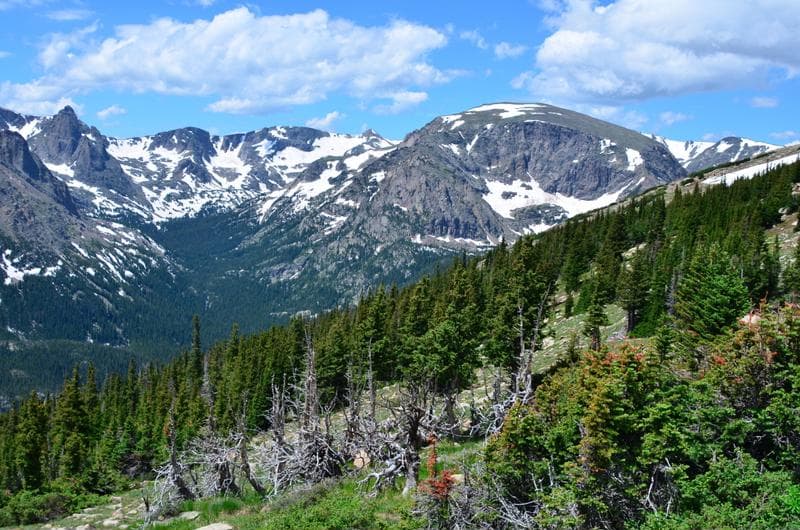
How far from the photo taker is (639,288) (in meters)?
66.6

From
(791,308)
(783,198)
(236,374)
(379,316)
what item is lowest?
(236,374)

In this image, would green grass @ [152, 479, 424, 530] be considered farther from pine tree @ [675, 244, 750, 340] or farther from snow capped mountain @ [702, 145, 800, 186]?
snow capped mountain @ [702, 145, 800, 186]

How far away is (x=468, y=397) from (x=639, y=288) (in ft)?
80.4

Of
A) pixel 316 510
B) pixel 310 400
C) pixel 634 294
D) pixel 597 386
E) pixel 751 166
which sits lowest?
pixel 316 510

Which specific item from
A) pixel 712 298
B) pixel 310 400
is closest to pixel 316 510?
pixel 310 400

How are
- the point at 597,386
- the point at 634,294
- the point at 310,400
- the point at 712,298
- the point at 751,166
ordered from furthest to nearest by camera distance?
the point at 751,166 → the point at 634,294 → the point at 712,298 → the point at 310,400 → the point at 597,386

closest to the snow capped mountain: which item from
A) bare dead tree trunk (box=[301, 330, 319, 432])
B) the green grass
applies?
bare dead tree trunk (box=[301, 330, 319, 432])

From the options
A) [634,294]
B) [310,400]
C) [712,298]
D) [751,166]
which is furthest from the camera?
[751,166]

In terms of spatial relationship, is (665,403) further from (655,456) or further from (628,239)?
(628,239)

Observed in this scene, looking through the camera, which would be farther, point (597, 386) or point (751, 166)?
point (751, 166)

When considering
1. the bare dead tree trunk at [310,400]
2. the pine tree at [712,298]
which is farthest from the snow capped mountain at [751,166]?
the bare dead tree trunk at [310,400]

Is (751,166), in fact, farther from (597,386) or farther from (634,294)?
(597,386)

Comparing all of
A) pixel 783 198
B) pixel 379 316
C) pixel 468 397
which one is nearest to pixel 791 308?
pixel 468 397

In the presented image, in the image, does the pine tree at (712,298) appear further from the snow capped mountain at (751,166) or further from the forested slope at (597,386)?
the snow capped mountain at (751,166)
